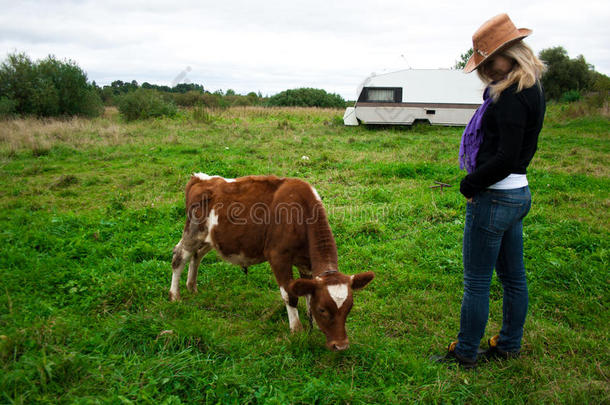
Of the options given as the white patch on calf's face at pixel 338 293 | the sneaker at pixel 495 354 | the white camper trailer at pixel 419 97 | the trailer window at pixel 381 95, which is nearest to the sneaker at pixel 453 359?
the sneaker at pixel 495 354

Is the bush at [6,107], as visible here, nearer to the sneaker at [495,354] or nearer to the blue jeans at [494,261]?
the blue jeans at [494,261]

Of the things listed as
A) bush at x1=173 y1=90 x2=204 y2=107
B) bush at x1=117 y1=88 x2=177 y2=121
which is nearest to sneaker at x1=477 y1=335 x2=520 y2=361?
bush at x1=117 y1=88 x2=177 y2=121

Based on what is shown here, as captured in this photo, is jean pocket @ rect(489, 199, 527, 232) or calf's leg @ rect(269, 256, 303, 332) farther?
calf's leg @ rect(269, 256, 303, 332)

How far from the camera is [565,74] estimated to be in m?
31.6

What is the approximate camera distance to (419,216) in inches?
265

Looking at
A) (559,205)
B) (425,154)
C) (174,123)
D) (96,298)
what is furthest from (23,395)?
(174,123)

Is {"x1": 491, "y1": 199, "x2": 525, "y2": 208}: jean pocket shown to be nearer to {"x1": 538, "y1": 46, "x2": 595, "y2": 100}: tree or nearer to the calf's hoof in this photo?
the calf's hoof

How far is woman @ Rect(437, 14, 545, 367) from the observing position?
2.44 metres

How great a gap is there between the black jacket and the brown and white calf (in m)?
1.35

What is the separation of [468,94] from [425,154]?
24.5ft

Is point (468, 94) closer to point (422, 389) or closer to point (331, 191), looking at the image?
point (331, 191)

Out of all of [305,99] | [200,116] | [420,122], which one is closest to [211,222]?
[420,122]

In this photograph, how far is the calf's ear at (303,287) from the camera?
10.4 feet

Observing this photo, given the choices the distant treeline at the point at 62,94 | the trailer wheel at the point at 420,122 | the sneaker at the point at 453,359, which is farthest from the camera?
the distant treeline at the point at 62,94
